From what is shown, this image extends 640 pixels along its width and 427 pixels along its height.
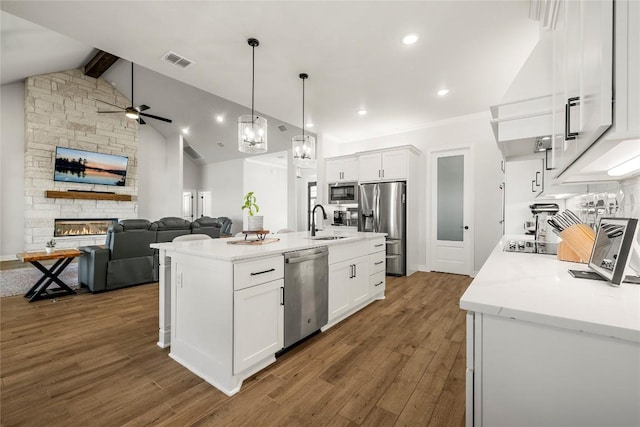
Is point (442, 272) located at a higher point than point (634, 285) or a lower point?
lower

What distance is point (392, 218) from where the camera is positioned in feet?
15.9

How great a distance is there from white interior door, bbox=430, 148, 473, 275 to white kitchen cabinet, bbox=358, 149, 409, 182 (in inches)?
29.0

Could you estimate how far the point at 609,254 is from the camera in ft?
3.72

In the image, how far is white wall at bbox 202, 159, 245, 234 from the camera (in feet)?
31.3

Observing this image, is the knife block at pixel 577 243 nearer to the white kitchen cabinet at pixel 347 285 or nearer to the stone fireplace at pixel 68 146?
the white kitchen cabinet at pixel 347 285

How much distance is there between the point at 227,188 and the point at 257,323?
881 cm

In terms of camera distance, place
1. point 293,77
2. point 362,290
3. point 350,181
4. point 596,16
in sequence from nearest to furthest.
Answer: point 596,16 → point 362,290 → point 293,77 → point 350,181

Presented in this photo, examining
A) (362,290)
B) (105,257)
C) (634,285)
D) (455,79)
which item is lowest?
(362,290)

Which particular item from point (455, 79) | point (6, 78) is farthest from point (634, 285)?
point (6, 78)

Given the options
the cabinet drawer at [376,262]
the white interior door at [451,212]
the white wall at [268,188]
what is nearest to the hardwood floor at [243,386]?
the cabinet drawer at [376,262]

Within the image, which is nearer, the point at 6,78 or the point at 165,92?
the point at 6,78

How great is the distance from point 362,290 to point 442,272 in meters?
2.61

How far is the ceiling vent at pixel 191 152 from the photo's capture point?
10094mm

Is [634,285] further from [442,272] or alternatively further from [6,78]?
[6,78]
